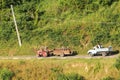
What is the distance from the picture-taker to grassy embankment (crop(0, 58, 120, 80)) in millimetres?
49812

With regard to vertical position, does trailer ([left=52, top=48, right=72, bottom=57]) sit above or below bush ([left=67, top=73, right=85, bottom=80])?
above

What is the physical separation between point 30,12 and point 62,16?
18.7 feet

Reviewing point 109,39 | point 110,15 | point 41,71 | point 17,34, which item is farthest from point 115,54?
point 17,34

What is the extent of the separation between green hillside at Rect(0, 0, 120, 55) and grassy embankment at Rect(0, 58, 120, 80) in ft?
18.3

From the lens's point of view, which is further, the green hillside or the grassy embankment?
the green hillside

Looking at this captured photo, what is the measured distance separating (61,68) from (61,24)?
34.9 ft

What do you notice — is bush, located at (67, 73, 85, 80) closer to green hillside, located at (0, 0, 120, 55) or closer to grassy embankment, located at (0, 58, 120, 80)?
grassy embankment, located at (0, 58, 120, 80)

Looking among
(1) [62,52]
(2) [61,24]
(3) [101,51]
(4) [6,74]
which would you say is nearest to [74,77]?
(3) [101,51]

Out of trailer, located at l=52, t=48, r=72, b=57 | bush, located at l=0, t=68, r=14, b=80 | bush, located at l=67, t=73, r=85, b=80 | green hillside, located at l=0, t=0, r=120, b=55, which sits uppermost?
green hillside, located at l=0, t=0, r=120, b=55

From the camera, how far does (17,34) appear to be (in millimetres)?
62250

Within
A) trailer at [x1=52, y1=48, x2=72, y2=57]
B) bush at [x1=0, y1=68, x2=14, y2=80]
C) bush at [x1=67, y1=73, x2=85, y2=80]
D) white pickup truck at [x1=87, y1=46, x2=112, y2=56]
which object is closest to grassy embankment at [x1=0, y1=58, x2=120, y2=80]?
bush at [x1=67, y1=73, x2=85, y2=80]

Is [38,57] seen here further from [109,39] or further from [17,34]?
[109,39]

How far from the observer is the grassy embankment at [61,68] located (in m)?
49.8

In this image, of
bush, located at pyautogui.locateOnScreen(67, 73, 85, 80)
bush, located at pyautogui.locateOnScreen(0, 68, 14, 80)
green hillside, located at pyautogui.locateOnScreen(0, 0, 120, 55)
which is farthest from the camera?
green hillside, located at pyautogui.locateOnScreen(0, 0, 120, 55)
